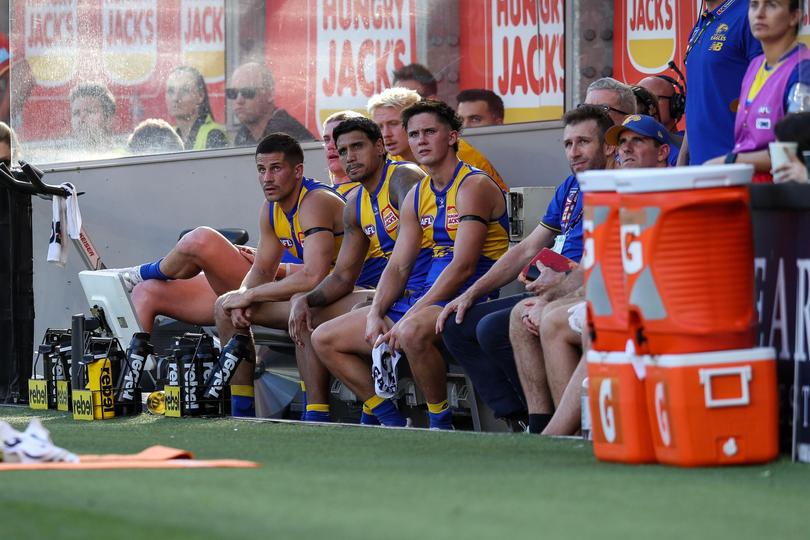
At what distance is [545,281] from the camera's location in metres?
6.13

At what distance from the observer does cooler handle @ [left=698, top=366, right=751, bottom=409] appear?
4344 millimetres

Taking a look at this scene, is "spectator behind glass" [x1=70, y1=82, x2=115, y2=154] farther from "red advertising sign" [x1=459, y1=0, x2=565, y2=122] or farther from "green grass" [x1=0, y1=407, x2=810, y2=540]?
"green grass" [x1=0, y1=407, x2=810, y2=540]

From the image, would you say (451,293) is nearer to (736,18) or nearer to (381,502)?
(736,18)

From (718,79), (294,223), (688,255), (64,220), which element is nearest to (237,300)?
(294,223)

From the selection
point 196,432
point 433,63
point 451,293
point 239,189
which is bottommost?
point 196,432

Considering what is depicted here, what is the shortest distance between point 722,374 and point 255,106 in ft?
19.4

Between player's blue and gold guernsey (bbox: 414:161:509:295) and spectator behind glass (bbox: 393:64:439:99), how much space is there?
1740 mm

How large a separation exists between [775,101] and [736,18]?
103 centimetres

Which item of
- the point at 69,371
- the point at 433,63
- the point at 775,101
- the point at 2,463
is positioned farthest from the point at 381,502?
the point at 433,63

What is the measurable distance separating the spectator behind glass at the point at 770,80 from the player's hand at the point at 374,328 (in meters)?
2.26

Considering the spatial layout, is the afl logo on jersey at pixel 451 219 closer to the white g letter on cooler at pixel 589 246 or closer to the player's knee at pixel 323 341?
the player's knee at pixel 323 341

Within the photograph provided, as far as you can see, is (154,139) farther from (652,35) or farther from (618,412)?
(618,412)

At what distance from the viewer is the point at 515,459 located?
184 inches

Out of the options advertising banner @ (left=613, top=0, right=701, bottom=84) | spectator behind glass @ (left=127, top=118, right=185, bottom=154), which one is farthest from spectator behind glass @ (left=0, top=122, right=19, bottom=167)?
advertising banner @ (left=613, top=0, right=701, bottom=84)
